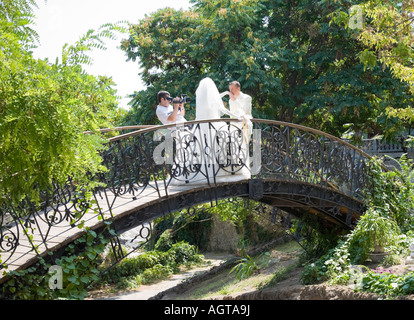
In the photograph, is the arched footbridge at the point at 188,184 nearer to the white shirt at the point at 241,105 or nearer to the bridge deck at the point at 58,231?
the bridge deck at the point at 58,231

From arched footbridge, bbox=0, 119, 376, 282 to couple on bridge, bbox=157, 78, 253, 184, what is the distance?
0.07ft

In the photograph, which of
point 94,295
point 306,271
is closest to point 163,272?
point 94,295

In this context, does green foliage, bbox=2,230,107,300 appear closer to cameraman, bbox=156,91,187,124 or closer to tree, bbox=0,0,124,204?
tree, bbox=0,0,124,204

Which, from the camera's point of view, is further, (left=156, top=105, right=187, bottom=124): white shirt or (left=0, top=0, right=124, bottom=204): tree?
(left=156, top=105, right=187, bottom=124): white shirt

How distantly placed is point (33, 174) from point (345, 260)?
7359mm

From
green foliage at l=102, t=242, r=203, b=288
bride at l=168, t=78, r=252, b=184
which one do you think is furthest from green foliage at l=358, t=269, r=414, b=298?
green foliage at l=102, t=242, r=203, b=288

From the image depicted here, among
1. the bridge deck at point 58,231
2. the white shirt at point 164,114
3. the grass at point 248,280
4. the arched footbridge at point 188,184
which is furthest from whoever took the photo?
the grass at point 248,280

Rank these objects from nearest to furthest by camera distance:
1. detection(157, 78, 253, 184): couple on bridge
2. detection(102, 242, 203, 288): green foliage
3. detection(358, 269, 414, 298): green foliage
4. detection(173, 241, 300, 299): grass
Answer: detection(358, 269, 414, 298): green foliage < detection(157, 78, 253, 184): couple on bridge < detection(173, 241, 300, 299): grass < detection(102, 242, 203, 288): green foliage

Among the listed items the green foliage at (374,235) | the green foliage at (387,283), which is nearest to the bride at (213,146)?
the green foliage at (374,235)

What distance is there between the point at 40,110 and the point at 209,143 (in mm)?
4960

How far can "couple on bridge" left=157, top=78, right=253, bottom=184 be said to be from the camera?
9039 millimetres

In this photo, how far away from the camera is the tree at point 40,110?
4887 millimetres

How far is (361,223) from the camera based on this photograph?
1134cm
